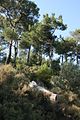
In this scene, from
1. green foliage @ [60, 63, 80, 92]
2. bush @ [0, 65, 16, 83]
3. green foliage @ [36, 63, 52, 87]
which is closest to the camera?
bush @ [0, 65, 16, 83]

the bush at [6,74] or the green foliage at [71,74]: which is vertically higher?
the green foliage at [71,74]

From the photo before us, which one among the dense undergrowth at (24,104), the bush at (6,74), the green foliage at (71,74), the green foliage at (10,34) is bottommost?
the dense undergrowth at (24,104)

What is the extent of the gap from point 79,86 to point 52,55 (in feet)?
46.2

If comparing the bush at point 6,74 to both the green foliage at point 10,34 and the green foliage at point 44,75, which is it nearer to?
the green foliage at point 44,75

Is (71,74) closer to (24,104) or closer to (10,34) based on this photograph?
(10,34)

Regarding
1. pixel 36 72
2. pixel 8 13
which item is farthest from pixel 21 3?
pixel 36 72

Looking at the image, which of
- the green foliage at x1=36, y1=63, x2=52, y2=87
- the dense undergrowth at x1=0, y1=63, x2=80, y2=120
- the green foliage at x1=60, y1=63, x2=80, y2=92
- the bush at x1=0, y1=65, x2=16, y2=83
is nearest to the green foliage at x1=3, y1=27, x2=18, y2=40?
the green foliage at x1=36, y1=63, x2=52, y2=87

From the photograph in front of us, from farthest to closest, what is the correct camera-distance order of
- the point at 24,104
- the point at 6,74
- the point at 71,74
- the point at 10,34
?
1. the point at 10,34
2. the point at 71,74
3. the point at 6,74
4. the point at 24,104

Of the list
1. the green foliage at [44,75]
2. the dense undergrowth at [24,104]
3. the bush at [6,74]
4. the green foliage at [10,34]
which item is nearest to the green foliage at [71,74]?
the green foliage at [44,75]

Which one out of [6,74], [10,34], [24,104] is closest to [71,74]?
[6,74]

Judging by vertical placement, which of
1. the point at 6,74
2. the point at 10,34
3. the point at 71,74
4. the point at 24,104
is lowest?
the point at 24,104

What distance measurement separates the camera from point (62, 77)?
26750 mm

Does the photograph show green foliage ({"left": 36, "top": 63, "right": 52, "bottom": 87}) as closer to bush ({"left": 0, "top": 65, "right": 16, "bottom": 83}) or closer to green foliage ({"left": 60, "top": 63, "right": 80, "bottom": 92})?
green foliage ({"left": 60, "top": 63, "right": 80, "bottom": 92})

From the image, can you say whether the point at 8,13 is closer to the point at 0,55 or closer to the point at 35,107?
the point at 0,55
